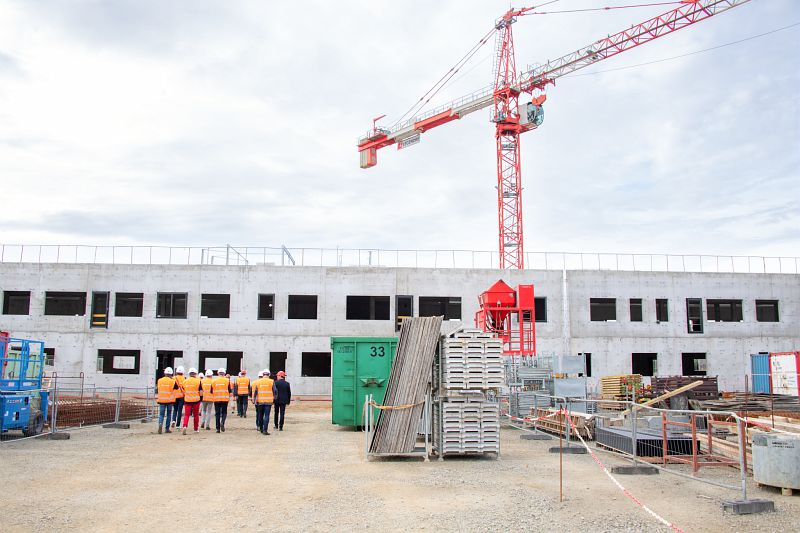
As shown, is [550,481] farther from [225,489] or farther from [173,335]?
[173,335]

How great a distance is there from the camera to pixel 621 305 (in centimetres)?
3834

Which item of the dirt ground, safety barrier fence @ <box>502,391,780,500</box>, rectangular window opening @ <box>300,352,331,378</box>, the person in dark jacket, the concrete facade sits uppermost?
the concrete facade

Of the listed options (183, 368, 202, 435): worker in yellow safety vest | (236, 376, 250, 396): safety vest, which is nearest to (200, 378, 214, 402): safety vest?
(183, 368, 202, 435): worker in yellow safety vest

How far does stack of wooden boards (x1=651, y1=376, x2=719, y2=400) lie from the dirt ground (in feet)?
42.7

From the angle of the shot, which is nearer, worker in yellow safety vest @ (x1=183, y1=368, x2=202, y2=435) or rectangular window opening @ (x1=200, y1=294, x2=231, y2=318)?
worker in yellow safety vest @ (x1=183, y1=368, x2=202, y2=435)

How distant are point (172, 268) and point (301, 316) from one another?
799 cm

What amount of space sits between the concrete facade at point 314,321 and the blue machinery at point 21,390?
60.3ft

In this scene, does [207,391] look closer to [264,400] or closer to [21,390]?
[264,400]

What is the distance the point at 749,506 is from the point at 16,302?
3982 centimetres

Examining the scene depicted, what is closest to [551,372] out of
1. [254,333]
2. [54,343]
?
[254,333]

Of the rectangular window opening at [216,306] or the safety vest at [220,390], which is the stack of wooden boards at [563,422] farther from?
the rectangular window opening at [216,306]

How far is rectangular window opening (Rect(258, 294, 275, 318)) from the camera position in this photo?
1462 inches

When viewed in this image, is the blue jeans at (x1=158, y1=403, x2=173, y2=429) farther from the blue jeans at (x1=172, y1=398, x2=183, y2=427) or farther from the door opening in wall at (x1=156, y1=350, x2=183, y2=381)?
the door opening in wall at (x1=156, y1=350, x2=183, y2=381)

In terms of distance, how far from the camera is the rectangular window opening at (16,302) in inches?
1474
